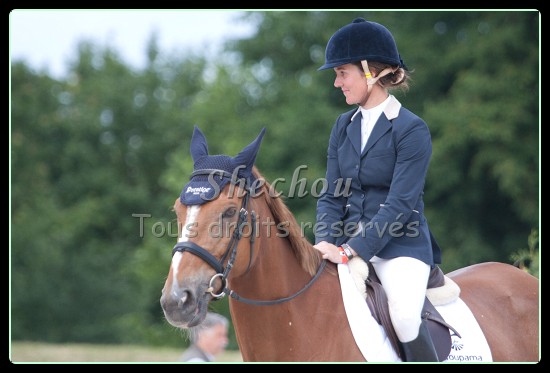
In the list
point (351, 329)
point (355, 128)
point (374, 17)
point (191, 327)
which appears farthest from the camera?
point (374, 17)

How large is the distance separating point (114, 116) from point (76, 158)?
10.8 ft

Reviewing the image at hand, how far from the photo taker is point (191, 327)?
166 inches

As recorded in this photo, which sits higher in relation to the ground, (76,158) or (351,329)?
(351,329)

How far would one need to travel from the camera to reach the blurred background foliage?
17.4 meters

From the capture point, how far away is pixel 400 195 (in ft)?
15.8

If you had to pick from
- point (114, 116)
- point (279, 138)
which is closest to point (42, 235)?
point (114, 116)

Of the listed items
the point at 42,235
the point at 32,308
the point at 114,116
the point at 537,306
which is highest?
the point at 537,306

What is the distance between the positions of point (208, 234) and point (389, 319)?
1.39 meters

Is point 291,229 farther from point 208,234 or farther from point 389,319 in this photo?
point 389,319

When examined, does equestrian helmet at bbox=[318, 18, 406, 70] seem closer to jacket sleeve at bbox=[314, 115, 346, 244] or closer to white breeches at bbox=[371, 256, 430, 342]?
jacket sleeve at bbox=[314, 115, 346, 244]

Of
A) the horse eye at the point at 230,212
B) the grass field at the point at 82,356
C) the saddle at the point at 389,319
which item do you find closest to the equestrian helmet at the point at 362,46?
the horse eye at the point at 230,212

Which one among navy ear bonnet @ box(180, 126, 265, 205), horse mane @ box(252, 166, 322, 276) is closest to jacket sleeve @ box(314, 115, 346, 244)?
horse mane @ box(252, 166, 322, 276)

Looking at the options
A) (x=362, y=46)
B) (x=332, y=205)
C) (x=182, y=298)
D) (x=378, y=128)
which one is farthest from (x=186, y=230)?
(x=362, y=46)

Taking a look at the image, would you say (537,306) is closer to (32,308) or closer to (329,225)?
(329,225)
